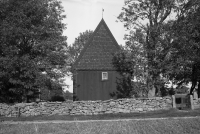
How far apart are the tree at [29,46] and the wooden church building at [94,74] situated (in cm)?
408

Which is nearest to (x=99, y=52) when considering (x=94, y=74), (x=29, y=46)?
(x=94, y=74)

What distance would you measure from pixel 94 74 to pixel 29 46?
7893 mm

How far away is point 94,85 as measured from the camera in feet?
97.6

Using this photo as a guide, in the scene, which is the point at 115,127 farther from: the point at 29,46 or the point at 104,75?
the point at 104,75

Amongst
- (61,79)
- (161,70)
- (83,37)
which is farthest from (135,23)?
(83,37)

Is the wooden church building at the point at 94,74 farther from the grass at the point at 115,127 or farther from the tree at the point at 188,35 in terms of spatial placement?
the grass at the point at 115,127

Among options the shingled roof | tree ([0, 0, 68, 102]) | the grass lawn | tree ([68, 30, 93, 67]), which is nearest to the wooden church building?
the shingled roof

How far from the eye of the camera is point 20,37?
23.7 m

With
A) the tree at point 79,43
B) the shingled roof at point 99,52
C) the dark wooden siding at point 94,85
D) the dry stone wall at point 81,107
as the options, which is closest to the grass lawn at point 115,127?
the dry stone wall at point 81,107

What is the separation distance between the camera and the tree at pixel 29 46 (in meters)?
23.0

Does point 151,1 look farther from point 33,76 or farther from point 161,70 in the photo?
point 33,76

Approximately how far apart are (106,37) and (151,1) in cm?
678

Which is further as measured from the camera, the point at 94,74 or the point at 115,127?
the point at 94,74

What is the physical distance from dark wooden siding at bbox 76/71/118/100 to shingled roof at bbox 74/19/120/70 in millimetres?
767
